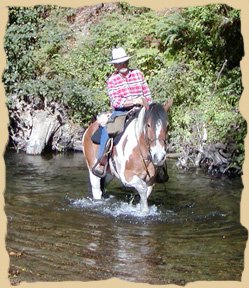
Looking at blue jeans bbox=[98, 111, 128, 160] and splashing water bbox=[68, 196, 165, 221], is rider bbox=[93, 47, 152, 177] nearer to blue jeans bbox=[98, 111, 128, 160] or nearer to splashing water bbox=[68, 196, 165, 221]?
blue jeans bbox=[98, 111, 128, 160]

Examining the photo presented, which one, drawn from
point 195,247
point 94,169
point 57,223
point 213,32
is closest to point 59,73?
point 213,32

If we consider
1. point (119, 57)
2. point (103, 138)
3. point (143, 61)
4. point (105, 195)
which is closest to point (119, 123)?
point (103, 138)

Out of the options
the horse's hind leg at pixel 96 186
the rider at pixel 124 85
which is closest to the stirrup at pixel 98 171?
the horse's hind leg at pixel 96 186

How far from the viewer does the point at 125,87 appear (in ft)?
19.0

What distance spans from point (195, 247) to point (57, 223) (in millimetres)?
1307

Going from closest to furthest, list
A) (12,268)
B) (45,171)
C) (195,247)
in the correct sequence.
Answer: (12,268) → (195,247) → (45,171)

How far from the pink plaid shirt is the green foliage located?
1704mm

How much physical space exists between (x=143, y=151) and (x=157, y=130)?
1.45ft

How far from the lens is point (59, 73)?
29.5 ft

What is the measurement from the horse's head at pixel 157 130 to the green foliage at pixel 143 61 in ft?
7.17

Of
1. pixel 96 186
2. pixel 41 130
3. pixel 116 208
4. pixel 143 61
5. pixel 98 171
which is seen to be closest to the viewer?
pixel 116 208

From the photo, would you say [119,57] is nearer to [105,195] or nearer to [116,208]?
[116,208]

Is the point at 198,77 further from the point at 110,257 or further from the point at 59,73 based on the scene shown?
the point at 110,257

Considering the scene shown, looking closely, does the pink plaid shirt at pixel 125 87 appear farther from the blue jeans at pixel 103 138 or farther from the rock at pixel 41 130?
the rock at pixel 41 130
